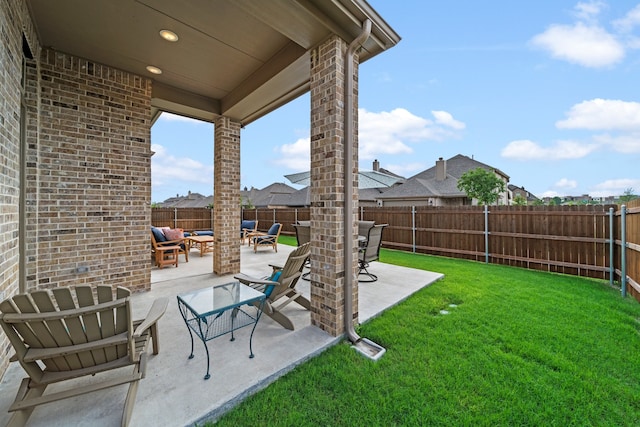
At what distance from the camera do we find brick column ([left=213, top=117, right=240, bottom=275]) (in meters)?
5.30

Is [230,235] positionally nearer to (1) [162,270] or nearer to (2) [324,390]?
(1) [162,270]

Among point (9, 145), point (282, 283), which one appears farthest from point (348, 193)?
point (9, 145)

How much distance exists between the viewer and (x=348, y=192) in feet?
9.40

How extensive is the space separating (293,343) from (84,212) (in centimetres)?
368

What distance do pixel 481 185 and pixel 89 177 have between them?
19.2 m

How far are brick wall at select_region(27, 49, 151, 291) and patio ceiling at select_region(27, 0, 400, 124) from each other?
0.40m

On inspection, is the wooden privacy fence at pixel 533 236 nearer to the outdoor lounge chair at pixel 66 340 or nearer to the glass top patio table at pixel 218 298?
the glass top patio table at pixel 218 298

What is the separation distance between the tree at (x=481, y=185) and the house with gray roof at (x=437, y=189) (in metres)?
0.79

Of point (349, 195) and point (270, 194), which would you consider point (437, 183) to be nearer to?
point (270, 194)

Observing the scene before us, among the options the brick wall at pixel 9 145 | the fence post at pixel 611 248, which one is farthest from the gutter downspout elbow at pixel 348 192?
the fence post at pixel 611 248

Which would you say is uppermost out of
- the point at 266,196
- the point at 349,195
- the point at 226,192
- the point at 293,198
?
the point at 266,196

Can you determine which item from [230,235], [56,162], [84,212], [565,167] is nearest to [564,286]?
[230,235]

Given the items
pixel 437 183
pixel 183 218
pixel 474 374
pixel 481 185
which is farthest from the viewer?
pixel 437 183

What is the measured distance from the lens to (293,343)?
8.86ft
